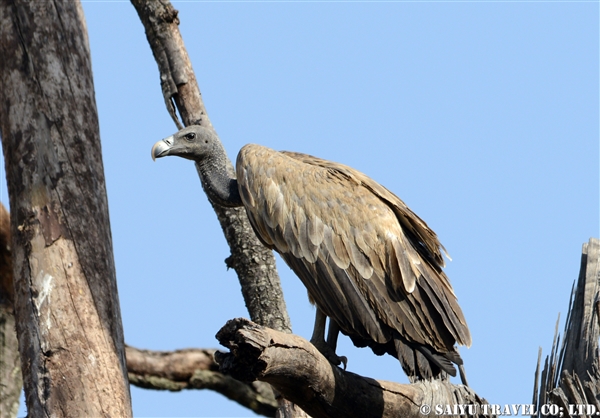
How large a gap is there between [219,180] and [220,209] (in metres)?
0.66

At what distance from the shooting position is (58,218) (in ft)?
20.8

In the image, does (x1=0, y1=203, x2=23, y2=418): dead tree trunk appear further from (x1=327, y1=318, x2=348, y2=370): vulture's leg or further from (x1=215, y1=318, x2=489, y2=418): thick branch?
(x1=215, y1=318, x2=489, y2=418): thick branch

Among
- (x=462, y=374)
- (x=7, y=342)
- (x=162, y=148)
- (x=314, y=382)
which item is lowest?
(x=314, y=382)

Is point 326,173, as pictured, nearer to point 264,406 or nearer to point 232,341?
point 232,341

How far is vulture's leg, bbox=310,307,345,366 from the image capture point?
652cm

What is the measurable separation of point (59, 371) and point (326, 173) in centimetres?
260

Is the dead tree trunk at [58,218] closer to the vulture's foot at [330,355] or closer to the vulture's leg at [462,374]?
the vulture's foot at [330,355]

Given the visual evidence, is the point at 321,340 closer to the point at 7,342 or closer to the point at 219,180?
the point at 219,180

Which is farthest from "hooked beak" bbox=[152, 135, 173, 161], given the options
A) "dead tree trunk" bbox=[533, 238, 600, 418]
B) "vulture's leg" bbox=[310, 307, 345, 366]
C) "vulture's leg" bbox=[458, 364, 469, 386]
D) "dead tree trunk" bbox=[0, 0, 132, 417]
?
"dead tree trunk" bbox=[533, 238, 600, 418]

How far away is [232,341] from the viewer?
4602 mm

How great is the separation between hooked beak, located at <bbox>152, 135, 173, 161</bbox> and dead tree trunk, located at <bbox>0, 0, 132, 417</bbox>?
0.70m

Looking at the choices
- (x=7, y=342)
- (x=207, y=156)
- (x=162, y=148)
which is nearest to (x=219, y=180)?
(x=207, y=156)

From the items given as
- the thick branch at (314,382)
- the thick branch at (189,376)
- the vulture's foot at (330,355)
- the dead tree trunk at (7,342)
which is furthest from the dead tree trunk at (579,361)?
the dead tree trunk at (7,342)

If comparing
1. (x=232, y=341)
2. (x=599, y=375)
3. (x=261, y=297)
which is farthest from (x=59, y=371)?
(x=599, y=375)
